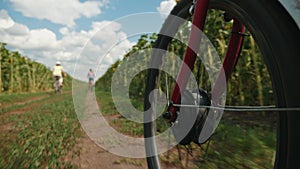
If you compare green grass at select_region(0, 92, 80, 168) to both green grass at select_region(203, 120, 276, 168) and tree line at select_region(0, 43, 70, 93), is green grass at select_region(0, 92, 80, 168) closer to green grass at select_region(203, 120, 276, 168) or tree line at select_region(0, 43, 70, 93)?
green grass at select_region(203, 120, 276, 168)

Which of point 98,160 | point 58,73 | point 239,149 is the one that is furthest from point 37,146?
point 58,73

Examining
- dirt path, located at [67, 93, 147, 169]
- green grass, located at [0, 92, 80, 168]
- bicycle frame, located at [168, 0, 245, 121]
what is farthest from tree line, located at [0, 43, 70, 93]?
bicycle frame, located at [168, 0, 245, 121]

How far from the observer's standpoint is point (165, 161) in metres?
1.94

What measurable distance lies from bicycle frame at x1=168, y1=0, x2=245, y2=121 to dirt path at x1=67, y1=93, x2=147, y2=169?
77cm

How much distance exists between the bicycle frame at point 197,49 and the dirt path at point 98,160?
768mm

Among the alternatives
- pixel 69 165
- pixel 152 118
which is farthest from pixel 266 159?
pixel 69 165

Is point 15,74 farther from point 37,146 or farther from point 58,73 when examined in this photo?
point 37,146

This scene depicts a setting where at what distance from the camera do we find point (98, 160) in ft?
6.64

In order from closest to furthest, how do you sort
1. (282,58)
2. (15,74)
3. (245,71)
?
(282,58), (245,71), (15,74)

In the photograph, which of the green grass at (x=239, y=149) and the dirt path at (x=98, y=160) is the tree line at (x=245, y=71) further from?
the dirt path at (x=98, y=160)

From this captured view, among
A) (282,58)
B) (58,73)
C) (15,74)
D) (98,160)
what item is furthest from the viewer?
(15,74)

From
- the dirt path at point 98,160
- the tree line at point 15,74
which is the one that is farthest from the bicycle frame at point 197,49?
the tree line at point 15,74

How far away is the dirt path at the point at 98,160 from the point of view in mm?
Answer: 1873

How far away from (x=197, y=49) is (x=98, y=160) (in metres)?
1.30
